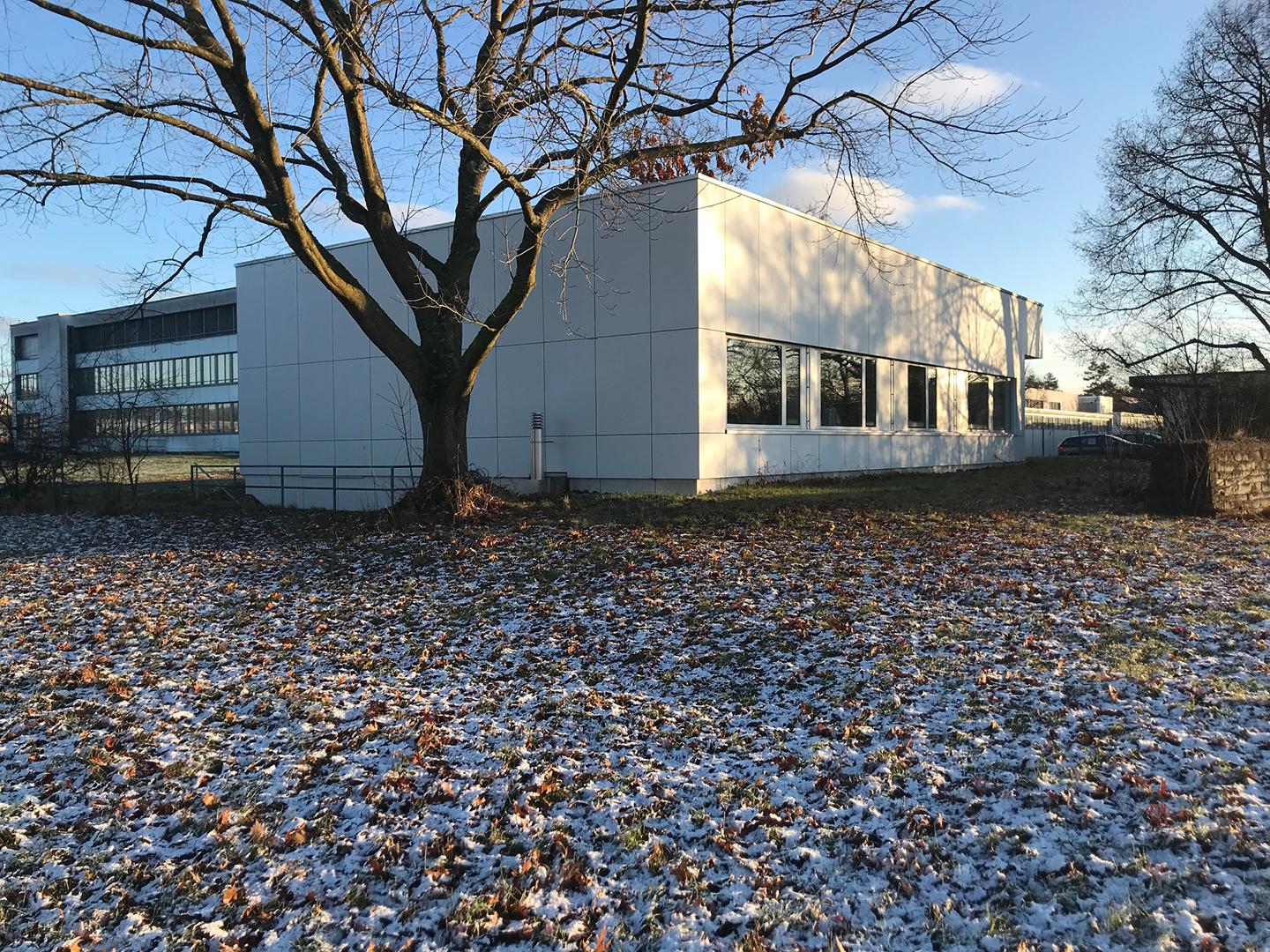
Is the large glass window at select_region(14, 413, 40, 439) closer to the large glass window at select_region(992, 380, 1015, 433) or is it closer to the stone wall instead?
the stone wall

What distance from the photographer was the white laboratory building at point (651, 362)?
14.7m

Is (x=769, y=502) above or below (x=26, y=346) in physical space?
below

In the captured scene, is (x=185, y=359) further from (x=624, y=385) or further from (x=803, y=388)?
(x=803, y=388)

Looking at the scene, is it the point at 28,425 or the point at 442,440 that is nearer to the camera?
the point at 442,440

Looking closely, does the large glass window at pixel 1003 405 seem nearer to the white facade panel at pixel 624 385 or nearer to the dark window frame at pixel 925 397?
the dark window frame at pixel 925 397

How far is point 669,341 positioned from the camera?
14.7 m

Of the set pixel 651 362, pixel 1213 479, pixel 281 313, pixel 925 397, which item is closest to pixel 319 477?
pixel 281 313

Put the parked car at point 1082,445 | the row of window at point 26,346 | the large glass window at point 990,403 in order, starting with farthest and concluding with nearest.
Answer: the row of window at point 26,346 < the parked car at point 1082,445 < the large glass window at point 990,403

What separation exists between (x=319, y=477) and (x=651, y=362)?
9.26m

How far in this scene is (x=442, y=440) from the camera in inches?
480

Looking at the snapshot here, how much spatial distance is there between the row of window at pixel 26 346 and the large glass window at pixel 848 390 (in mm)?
71460

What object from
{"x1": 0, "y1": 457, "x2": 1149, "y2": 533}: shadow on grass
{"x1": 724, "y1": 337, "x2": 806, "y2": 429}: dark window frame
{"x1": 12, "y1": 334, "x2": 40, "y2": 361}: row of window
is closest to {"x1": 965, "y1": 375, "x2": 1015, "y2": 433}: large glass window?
{"x1": 0, "y1": 457, "x2": 1149, "y2": 533}: shadow on grass

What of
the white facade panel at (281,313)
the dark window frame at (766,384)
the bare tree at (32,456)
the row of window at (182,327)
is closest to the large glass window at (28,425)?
the bare tree at (32,456)

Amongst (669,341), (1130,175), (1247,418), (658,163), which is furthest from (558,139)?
(1130,175)
